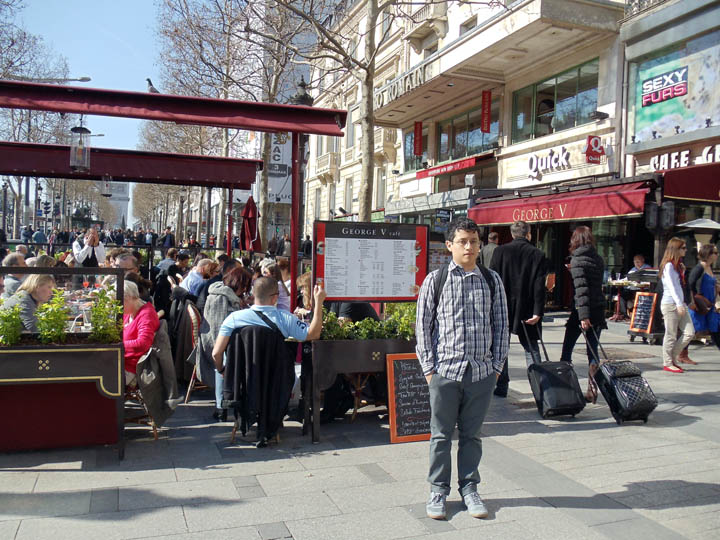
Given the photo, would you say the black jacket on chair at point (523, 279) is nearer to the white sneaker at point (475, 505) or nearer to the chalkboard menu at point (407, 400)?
the chalkboard menu at point (407, 400)

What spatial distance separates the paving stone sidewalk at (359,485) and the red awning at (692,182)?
23.4ft

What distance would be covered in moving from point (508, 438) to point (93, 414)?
137 inches

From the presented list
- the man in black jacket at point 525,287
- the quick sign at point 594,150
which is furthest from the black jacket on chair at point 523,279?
the quick sign at point 594,150

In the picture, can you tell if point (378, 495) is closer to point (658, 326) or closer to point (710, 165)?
point (658, 326)

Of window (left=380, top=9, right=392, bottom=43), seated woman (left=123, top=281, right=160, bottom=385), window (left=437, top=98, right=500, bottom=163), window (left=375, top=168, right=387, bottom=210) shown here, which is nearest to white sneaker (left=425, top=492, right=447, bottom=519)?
seated woman (left=123, top=281, right=160, bottom=385)

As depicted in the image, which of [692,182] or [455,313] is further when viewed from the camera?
[692,182]

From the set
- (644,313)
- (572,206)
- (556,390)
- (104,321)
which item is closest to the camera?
(104,321)

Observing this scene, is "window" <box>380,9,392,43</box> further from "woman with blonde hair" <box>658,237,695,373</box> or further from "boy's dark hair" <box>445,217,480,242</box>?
"boy's dark hair" <box>445,217,480,242</box>

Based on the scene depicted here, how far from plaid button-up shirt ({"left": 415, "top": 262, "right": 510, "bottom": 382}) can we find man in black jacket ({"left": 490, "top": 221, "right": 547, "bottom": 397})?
9.06 feet

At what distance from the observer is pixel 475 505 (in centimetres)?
365

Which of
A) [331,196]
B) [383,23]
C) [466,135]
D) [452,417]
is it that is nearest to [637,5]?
[466,135]

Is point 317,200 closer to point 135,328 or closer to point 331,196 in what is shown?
point 331,196

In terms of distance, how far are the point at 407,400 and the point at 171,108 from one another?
329 cm

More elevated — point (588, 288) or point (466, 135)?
point (466, 135)
